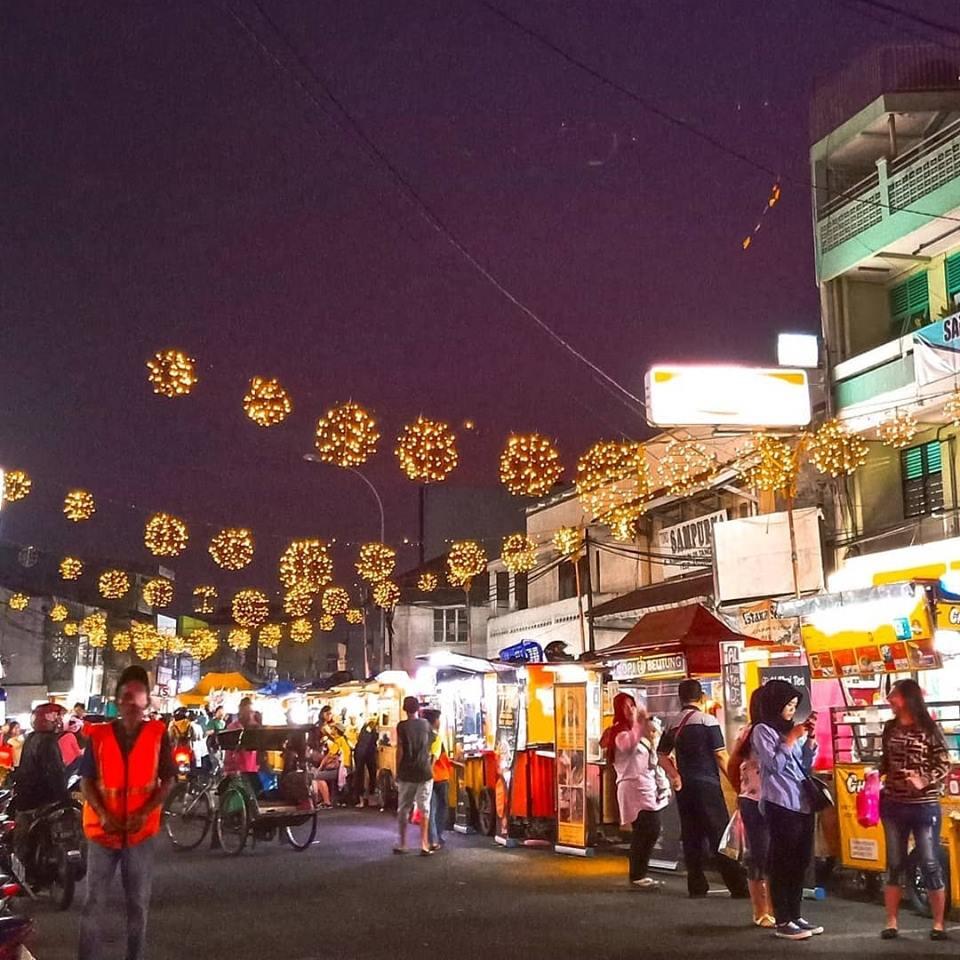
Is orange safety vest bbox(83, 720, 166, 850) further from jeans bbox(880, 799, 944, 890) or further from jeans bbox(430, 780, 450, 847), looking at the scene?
jeans bbox(430, 780, 450, 847)

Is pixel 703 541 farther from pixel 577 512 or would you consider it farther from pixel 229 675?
pixel 229 675

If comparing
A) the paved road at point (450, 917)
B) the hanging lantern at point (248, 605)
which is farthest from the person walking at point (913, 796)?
the hanging lantern at point (248, 605)

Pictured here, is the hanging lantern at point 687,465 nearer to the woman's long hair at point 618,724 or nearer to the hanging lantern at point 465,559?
the hanging lantern at point 465,559

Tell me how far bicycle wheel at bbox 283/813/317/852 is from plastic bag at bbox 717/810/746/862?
22.7ft

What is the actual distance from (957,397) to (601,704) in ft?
21.5

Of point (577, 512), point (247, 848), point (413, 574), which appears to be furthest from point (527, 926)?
point (413, 574)

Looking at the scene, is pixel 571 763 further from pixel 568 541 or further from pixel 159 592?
pixel 159 592

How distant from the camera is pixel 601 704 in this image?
1727 cm

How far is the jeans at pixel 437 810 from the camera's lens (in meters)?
15.5

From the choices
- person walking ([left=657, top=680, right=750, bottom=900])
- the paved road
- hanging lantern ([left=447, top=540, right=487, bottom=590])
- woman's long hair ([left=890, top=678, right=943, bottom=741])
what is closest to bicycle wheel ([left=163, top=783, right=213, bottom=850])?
the paved road

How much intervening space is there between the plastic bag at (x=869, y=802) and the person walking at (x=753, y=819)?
1.81m

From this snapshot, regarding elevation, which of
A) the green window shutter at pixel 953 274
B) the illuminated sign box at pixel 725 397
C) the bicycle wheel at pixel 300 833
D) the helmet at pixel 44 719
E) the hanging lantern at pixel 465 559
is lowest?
the bicycle wheel at pixel 300 833

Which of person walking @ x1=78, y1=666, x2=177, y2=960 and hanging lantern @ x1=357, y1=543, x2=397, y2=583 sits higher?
hanging lantern @ x1=357, y1=543, x2=397, y2=583

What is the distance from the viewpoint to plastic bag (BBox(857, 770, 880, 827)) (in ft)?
35.0
